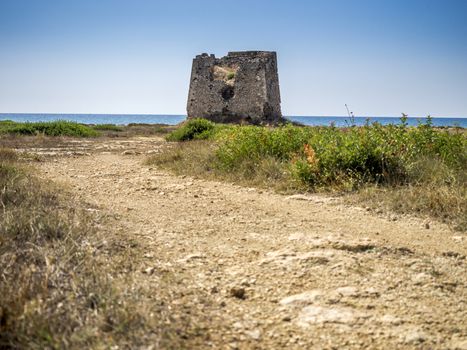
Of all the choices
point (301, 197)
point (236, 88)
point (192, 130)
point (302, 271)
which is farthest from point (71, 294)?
point (236, 88)

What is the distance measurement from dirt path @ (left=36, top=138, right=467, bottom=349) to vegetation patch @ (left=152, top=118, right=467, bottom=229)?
602mm

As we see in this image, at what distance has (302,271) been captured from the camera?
411cm

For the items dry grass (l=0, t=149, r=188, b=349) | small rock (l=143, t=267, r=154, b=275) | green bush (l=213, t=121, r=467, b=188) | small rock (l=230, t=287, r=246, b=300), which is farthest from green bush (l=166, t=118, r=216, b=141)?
small rock (l=230, t=287, r=246, b=300)

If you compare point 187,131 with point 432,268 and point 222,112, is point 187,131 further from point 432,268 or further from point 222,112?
point 432,268

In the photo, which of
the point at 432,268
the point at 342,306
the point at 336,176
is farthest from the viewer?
the point at 336,176

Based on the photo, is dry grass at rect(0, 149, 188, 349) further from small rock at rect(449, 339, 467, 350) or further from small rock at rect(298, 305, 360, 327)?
small rock at rect(449, 339, 467, 350)

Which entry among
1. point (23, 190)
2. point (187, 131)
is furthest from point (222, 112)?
point (23, 190)

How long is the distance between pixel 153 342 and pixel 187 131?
17102mm

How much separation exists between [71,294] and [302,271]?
6.33 ft

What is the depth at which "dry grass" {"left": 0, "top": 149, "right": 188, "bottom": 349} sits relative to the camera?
2682mm

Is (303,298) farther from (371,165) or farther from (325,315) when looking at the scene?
(371,165)

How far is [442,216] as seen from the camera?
5.80 metres

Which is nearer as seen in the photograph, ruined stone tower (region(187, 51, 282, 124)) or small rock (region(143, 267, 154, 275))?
small rock (region(143, 267, 154, 275))

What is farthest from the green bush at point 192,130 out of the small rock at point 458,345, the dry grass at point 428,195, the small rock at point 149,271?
the small rock at point 458,345
